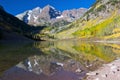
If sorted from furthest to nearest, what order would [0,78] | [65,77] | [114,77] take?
[65,77]
[0,78]
[114,77]

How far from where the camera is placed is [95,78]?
3288cm

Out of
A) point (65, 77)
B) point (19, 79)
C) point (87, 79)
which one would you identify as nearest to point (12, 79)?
point (19, 79)

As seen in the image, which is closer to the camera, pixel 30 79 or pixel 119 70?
pixel 30 79

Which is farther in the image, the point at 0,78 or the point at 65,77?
the point at 65,77

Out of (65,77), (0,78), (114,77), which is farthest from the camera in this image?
(65,77)

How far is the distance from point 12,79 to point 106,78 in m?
13.2

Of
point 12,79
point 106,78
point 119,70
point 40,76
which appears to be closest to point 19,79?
point 12,79

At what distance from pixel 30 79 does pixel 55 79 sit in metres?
3.63

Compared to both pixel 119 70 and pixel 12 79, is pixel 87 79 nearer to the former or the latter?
pixel 119 70

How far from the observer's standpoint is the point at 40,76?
37.4 m

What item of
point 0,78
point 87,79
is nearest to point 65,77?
point 87,79

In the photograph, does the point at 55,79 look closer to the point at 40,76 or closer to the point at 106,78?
the point at 40,76

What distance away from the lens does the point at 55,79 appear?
35.2 metres

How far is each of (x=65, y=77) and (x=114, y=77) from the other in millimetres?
8011
